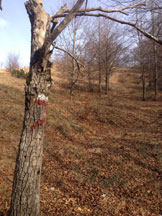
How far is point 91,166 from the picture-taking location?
5.93m

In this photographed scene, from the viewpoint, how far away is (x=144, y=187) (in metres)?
4.85

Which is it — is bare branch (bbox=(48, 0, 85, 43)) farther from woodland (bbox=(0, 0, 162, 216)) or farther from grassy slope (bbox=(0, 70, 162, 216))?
grassy slope (bbox=(0, 70, 162, 216))

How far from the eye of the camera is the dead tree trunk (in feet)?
8.77

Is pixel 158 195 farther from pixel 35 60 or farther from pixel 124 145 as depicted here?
pixel 35 60

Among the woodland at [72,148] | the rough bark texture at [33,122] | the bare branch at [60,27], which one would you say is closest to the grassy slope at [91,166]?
the woodland at [72,148]

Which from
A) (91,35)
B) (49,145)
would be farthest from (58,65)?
(49,145)

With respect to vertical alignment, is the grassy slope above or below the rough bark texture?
below

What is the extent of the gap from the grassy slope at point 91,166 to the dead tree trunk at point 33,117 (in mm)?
1083

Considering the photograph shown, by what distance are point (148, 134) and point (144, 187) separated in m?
4.54

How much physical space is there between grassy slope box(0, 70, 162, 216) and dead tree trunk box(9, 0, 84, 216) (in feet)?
3.55

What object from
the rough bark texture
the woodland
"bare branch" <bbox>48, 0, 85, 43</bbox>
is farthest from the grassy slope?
"bare branch" <bbox>48, 0, 85, 43</bbox>

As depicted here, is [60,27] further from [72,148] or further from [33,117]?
[72,148]

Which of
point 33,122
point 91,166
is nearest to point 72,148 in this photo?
point 91,166

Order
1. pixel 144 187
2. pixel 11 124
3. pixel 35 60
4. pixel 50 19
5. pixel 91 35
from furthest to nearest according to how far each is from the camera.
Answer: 1. pixel 91 35
2. pixel 11 124
3. pixel 144 187
4. pixel 50 19
5. pixel 35 60
